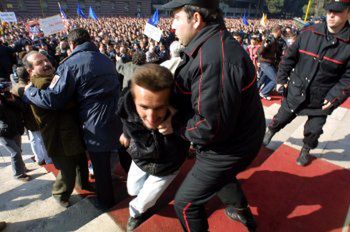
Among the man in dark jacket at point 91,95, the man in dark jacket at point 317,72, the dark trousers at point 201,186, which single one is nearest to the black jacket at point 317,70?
the man in dark jacket at point 317,72

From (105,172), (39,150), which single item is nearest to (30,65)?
(105,172)

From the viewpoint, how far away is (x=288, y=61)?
3176 mm

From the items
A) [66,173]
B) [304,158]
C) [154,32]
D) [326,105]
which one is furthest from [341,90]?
[154,32]

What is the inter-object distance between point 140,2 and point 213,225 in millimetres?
61103

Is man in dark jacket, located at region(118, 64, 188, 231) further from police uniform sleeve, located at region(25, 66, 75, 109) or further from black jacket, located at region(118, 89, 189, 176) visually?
police uniform sleeve, located at region(25, 66, 75, 109)

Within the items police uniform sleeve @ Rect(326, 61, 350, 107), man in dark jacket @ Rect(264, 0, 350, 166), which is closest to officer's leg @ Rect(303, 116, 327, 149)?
man in dark jacket @ Rect(264, 0, 350, 166)

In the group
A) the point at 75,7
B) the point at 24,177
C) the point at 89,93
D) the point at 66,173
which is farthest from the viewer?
the point at 75,7

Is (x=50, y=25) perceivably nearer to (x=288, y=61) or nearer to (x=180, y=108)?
(x=288, y=61)

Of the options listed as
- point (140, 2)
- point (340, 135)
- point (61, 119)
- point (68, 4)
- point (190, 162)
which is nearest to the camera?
point (61, 119)

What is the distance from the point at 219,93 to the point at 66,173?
2260 millimetres

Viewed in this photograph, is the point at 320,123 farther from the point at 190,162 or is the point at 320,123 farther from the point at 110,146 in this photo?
the point at 110,146

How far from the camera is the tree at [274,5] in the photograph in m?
70.1

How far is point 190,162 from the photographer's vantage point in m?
3.63

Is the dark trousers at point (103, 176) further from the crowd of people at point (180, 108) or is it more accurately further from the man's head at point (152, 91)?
the man's head at point (152, 91)
